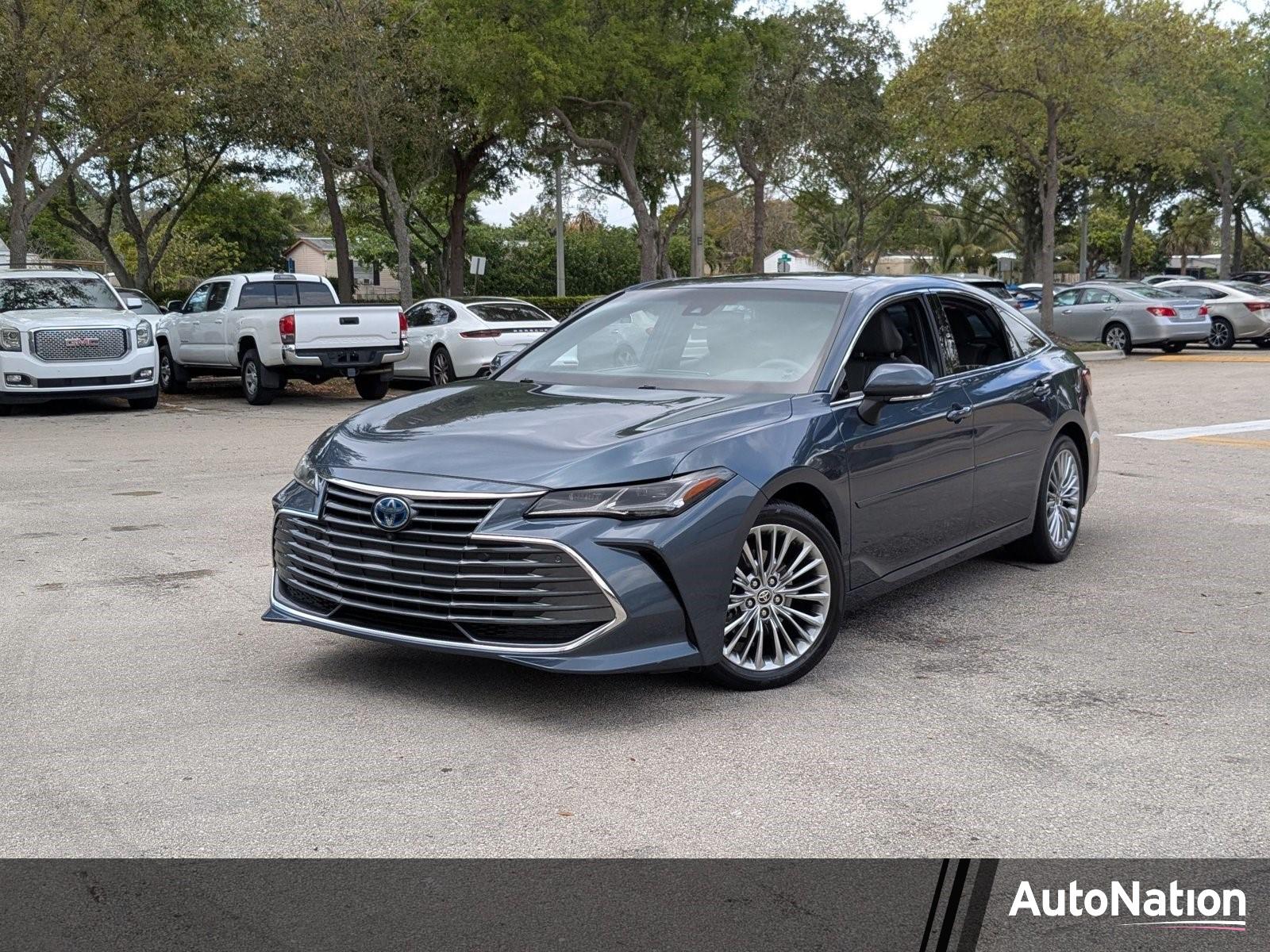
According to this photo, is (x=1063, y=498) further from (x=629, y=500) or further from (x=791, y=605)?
(x=629, y=500)

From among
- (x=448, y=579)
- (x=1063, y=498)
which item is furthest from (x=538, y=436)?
(x=1063, y=498)

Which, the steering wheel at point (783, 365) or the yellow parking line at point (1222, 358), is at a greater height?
the steering wheel at point (783, 365)

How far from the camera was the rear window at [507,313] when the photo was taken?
21.5 metres

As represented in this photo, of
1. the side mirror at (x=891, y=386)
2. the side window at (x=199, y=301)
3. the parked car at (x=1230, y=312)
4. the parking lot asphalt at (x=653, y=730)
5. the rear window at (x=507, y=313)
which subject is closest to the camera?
the parking lot asphalt at (x=653, y=730)

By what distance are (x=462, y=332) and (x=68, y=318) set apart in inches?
216

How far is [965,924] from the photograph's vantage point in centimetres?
347

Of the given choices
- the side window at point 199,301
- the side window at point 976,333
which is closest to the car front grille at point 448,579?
the side window at point 976,333

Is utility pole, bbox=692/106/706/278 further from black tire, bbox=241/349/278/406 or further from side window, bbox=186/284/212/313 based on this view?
black tire, bbox=241/349/278/406

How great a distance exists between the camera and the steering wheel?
6.11m

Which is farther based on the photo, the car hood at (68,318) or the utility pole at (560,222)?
the utility pole at (560,222)

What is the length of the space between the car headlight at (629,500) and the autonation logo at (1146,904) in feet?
6.09

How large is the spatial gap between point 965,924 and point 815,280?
12.6 ft

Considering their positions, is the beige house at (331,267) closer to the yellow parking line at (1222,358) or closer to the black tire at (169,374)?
the yellow parking line at (1222,358)

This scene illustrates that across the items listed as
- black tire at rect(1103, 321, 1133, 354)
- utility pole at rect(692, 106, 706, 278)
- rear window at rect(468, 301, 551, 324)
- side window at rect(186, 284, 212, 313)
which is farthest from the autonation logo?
black tire at rect(1103, 321, 1133, 354)
